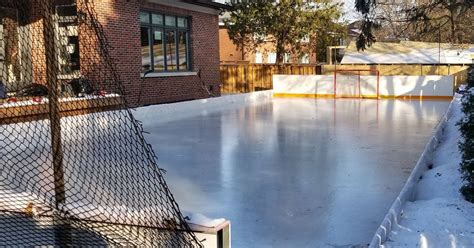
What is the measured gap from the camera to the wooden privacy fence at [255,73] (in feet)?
93.5

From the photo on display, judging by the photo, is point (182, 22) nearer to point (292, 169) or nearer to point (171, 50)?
point (171, 50)

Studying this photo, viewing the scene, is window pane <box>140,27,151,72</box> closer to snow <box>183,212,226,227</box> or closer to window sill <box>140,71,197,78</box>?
window sill <box>140,71,197,78</box>

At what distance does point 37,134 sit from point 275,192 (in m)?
4.94

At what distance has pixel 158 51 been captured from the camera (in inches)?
709

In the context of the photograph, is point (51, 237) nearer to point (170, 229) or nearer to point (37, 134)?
point (170, 229)

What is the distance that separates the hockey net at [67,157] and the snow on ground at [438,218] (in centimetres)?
210

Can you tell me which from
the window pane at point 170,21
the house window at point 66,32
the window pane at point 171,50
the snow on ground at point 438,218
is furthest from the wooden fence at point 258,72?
the snow on ground at point 438,218

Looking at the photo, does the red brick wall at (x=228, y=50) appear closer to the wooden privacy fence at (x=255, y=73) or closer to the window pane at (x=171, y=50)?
the wooden privacy fence at (x=255, y=73)

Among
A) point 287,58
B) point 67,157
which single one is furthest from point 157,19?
point 287,58

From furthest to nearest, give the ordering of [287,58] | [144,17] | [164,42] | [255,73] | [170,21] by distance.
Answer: [287,58] < [255,73] < [170,21] < [164,42] < [144,17]

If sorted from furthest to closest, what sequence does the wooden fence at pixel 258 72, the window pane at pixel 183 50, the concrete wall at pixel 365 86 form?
1. the wooden fence at pixel 258 72
2. the concrete wall at pixel 365 86
3. the window pane at pixel 183 50

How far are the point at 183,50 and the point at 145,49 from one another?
249 cm

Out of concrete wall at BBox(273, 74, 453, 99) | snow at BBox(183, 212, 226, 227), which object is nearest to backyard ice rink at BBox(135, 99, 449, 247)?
snow at BBox(183, 212, 226, 227)

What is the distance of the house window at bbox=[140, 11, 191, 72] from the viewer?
1738cm
